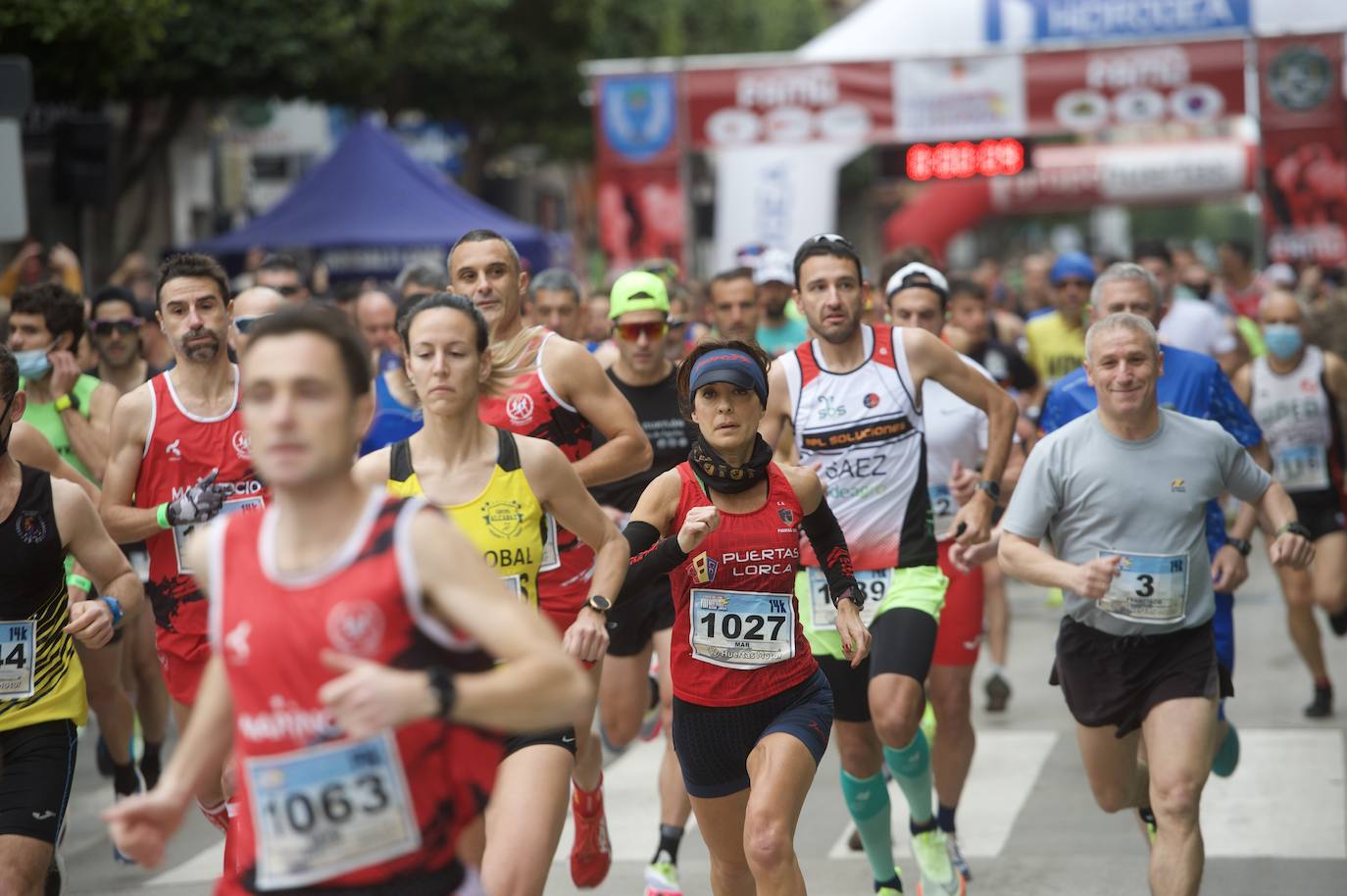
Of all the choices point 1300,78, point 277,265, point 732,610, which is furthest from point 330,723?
point 1300,78

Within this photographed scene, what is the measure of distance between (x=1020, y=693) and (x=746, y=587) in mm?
5444

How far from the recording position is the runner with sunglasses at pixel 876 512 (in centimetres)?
634

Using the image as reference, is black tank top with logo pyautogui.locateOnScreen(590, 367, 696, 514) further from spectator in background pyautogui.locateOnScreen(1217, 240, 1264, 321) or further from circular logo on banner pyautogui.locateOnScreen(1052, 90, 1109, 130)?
circular logo on banner pyautogui.locateOnScreen(1052, 90, 1109, 130)

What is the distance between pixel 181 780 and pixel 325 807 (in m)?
0.25

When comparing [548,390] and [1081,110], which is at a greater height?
[1081,110]

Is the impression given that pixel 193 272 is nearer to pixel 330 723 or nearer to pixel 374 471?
pixel 374 471

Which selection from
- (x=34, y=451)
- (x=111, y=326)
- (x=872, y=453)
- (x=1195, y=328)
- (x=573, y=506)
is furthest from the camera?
(x=1195, y=328)

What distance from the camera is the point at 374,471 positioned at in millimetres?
5051

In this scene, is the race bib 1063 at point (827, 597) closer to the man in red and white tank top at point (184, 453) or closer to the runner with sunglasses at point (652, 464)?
the runner with sunglasses at point (652, 464)

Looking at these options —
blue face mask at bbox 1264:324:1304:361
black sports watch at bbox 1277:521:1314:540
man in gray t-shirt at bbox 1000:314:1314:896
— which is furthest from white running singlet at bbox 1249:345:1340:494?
man in gray t-shirt at bbox 1000:314:1314:896

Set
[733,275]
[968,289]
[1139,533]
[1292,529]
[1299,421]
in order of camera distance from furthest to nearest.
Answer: [968,289]
[1299,421]
[733,275]
[1292,529]
[1139,533]

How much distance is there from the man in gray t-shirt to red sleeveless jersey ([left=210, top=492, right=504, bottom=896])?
2.54 metres

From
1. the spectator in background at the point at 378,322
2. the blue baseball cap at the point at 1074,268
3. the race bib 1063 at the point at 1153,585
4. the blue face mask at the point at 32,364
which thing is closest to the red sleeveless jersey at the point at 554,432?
the race bib 1063 at the point at 1153,585

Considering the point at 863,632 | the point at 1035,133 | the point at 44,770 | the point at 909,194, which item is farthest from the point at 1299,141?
the point at 909,194
